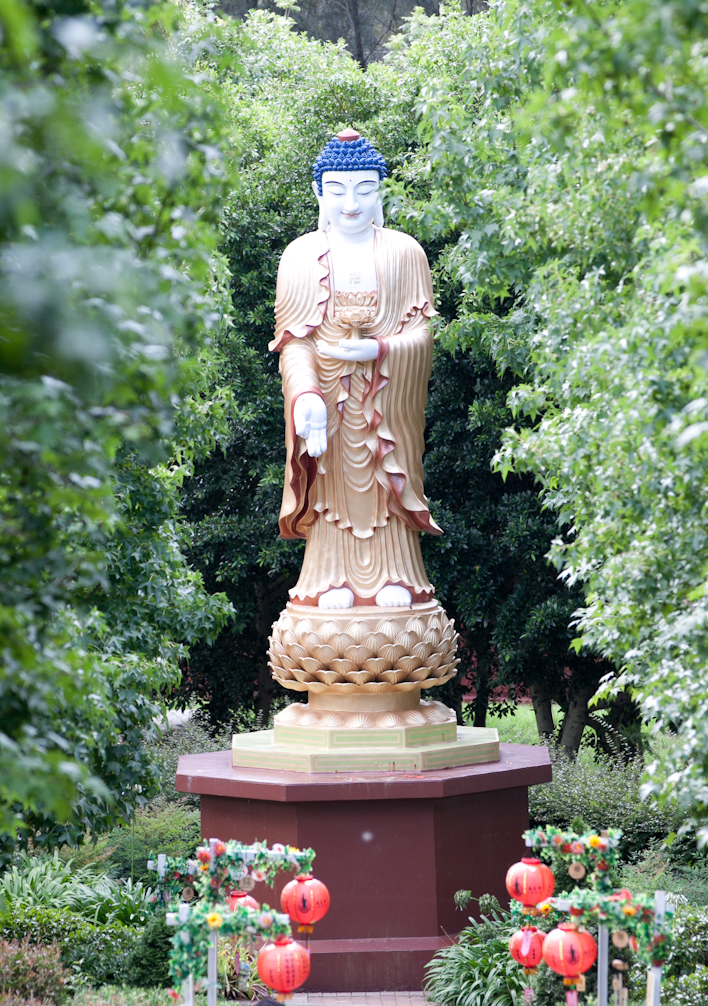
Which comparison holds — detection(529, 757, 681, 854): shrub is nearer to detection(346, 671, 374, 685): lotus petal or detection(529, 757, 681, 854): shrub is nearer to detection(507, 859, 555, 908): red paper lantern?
detection(346, 671, 374, 685): lotus petal

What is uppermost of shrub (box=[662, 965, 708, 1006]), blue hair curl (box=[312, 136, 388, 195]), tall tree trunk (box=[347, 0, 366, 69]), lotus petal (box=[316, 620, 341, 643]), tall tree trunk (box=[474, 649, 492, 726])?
tall tree trunk (box=[347, 0, 366, 69])

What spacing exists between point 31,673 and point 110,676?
2.76m

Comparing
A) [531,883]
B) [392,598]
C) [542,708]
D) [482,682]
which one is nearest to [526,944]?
[531,883]

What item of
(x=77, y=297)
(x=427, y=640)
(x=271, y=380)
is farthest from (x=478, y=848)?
(x=77, y=297)

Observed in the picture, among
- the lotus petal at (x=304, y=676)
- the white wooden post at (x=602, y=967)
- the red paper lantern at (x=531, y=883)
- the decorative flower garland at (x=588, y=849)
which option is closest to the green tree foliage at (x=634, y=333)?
the decorative flower garland at (x=588, y=849)

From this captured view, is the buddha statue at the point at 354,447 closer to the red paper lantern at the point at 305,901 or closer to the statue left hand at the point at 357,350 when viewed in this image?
the statue left hand at the point at 357,350

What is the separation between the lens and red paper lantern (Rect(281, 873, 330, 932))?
19.1ft

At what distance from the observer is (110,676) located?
530 cm

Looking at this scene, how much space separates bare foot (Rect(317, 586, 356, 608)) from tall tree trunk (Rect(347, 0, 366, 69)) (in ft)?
47.4

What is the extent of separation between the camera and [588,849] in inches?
211

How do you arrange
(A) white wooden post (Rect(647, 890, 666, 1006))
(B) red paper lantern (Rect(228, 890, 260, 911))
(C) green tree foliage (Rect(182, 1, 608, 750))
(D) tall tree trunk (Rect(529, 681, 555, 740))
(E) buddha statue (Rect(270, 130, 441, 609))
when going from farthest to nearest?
(D) tall tree trunk (Rect(529, 681, 555, 740)), (C) green tree foliage (Rect(182, 1, 608, 750)), (E) buddha statue (Rect(270, 130, 441, 609)), (B) red paper lantern (Rect(228, 890, 260, 911)), (A) white wooden post (Rect(647, 890, 666, 1006))

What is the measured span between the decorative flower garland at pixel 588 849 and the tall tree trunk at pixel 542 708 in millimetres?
6499

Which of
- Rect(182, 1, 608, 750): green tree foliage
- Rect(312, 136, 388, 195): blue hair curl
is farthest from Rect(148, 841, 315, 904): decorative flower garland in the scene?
Rect(182, 1, 608, 750): green tree foliage

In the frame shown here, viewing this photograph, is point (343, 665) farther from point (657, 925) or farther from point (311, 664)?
point (657, 925)
